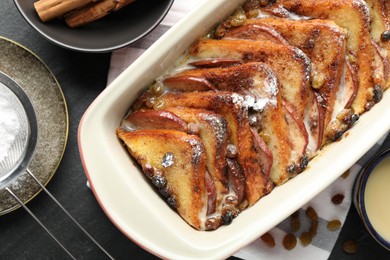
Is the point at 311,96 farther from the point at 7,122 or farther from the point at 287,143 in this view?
the point at 7,122

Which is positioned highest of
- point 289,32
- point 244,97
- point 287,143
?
point 289,32

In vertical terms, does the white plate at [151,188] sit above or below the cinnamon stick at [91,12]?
below

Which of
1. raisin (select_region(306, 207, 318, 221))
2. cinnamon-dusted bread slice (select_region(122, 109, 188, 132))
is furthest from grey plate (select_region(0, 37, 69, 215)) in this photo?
raisin (select_region(306, 207, 318, 221))

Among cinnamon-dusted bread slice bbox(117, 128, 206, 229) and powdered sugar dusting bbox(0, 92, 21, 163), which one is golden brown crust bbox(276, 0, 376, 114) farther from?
powdered sugar dusting bbox(0, 92, 21, 163)

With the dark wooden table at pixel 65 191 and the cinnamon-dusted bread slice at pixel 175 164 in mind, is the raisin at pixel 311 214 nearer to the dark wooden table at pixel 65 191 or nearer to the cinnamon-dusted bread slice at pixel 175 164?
the cinnamon-dusted bread slice at pixel 175 164

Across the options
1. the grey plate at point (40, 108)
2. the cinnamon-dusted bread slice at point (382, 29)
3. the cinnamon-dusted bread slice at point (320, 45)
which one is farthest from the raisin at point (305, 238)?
the grey plate at point (40, 108)

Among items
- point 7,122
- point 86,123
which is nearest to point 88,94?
point 7,122

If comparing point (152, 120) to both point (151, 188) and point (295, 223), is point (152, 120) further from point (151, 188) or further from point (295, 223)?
point (295, 223)
